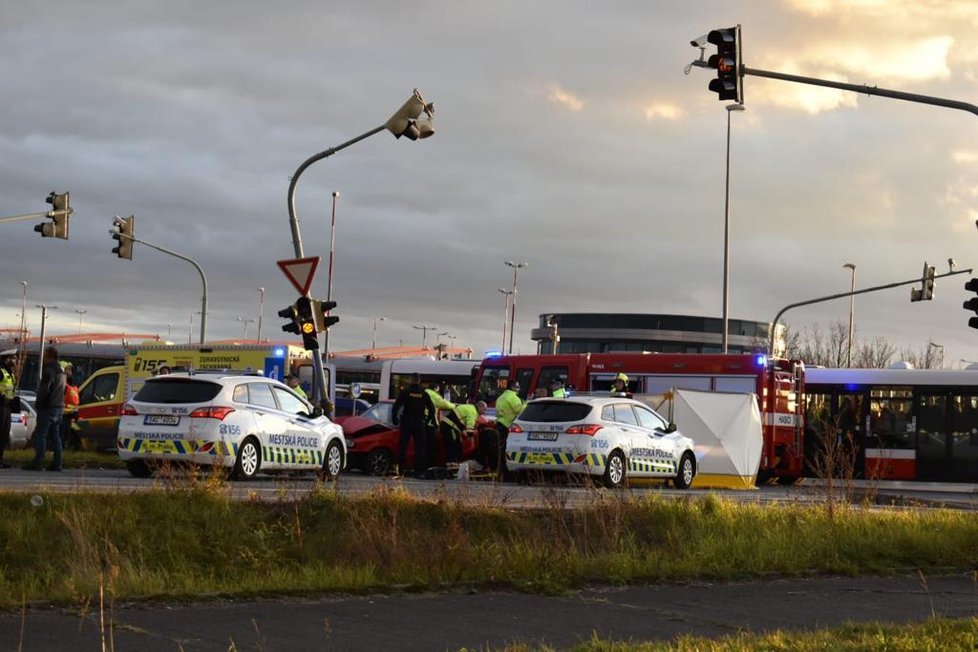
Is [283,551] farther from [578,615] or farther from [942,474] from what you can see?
[942,474]

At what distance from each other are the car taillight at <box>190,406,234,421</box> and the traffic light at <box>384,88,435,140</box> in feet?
17.4

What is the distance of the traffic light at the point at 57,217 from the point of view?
103 feet

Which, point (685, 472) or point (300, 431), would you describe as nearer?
point (300, 431)

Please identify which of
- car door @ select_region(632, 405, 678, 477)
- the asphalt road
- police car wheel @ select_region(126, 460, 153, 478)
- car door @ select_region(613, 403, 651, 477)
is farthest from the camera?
car door @ select_region(632, 405, 678, 477)

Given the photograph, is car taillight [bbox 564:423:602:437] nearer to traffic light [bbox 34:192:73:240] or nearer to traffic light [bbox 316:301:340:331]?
traffic light [bbox 316:301:340:331]

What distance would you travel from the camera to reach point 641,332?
401ft

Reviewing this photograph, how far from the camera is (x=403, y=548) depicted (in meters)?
12.9

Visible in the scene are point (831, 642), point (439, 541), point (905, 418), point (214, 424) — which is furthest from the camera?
point (905, 418)

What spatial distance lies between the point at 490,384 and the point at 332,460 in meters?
11.9

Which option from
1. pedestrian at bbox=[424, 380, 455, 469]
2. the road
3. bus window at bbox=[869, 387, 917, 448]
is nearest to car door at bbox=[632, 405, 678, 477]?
the road

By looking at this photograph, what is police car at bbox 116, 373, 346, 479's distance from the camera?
20078 mm

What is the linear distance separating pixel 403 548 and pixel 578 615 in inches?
113

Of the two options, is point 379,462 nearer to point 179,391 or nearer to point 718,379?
point 179,391

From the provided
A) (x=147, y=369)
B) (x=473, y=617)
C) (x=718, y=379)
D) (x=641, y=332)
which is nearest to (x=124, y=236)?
(x=147, y=369)
